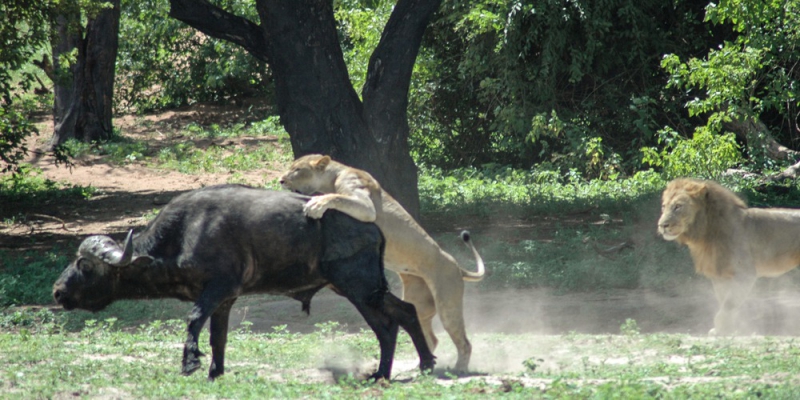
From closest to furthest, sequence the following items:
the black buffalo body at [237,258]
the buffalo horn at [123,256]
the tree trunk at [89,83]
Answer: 1. the buffalo horn at [123,256]
2. the black buffalo body at [237,258]
3. the tree trunk at [89,83]

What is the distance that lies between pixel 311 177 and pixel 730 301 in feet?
12.6

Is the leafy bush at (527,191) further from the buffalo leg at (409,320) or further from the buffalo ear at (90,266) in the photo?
the buffalo ear at (90,266)

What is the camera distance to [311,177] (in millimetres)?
7742

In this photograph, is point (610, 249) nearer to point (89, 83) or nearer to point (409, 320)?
point (409, 320)

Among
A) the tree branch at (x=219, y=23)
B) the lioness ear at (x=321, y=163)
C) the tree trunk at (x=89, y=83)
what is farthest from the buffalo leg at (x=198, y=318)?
the tree trunk at (x=89, y=83)

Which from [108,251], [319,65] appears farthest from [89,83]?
[108,251]

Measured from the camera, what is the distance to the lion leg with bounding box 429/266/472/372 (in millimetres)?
7328

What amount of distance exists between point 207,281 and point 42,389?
1202 millimetres

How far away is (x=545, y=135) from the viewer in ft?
56.3

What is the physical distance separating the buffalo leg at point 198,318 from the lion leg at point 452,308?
5.90 feet

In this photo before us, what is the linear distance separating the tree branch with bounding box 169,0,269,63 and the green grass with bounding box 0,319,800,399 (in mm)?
4037

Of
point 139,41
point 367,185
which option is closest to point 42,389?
point 367,185

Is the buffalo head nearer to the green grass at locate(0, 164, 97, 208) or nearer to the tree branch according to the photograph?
the tree branch

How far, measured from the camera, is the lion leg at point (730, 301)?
8.40m
